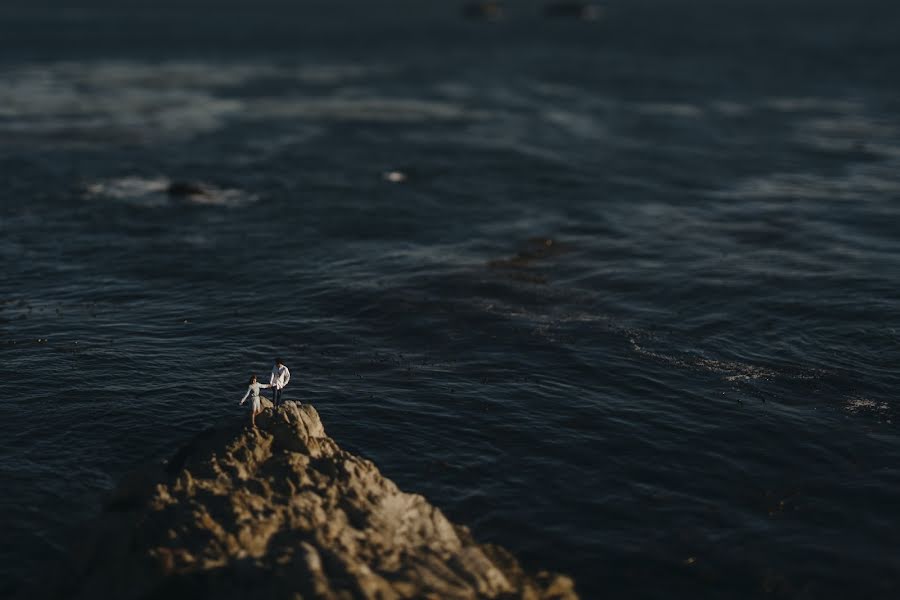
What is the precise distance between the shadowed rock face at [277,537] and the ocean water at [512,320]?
3.93 m

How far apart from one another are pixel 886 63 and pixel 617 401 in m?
157

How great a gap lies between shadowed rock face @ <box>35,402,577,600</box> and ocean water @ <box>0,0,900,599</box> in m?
3.93

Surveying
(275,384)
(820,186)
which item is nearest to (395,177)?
(820,186)

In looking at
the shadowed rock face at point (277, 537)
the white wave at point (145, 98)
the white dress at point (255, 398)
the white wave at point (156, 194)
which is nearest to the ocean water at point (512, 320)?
the white wave at point (156, 194)

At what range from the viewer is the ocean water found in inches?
1441

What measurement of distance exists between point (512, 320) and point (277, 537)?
1188 inches

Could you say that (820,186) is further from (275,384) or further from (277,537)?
(277,537)

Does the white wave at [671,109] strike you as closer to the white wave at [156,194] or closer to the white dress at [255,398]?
the white wave at [156,194]

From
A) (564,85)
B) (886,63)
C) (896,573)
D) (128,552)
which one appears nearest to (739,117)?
(564,85)

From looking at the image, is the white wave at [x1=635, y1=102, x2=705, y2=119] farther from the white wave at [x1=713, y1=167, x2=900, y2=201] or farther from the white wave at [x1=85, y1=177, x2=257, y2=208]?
the white wave at [x1=85, y1=177, x2=257, y2=208]

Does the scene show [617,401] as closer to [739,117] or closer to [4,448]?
[4,448]

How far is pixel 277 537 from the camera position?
29219 mm

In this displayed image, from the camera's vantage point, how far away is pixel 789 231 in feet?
249

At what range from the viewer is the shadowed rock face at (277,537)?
27.3 meters
